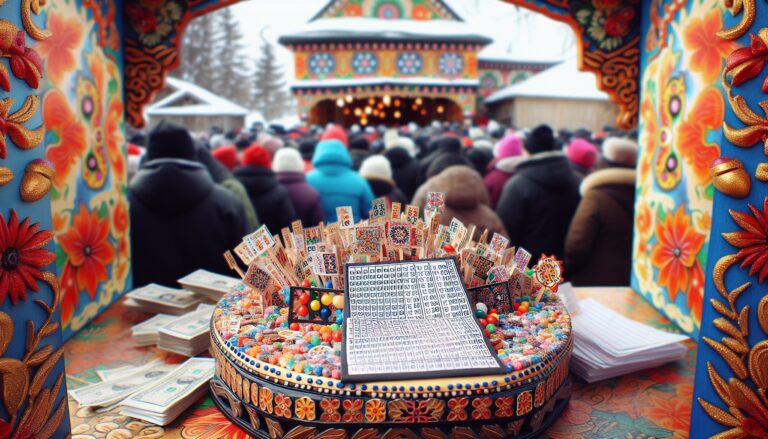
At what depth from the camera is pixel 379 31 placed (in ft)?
57.1

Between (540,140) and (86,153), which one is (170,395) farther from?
(540,140)

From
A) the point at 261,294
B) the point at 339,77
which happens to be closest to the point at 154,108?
the point at 339,77

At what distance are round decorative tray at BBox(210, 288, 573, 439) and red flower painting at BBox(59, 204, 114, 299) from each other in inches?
45.2

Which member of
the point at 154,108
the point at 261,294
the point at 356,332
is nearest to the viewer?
the point at 356,332

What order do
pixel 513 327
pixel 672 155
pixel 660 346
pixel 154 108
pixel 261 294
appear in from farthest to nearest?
pixel 154 108
pixel 672 155
pixel 660 346
pixel 261 294
pixel 513 327

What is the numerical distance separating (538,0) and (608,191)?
1.32 m

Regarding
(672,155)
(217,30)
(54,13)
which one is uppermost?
(217,30)

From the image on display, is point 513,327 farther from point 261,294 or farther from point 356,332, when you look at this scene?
point 261,294

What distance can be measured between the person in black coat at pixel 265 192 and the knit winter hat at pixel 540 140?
180cm

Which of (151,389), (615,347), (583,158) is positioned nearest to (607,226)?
(615,347)

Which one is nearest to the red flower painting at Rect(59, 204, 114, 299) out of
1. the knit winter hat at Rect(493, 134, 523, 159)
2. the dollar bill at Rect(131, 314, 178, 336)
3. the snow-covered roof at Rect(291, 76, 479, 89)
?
the dollar bill at Rect(131, 314, 178, 336)

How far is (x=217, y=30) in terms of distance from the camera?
115 feet

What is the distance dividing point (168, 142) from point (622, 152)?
274 centimetres

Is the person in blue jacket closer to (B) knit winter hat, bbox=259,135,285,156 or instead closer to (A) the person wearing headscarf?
(A) the person wearing headscarf
